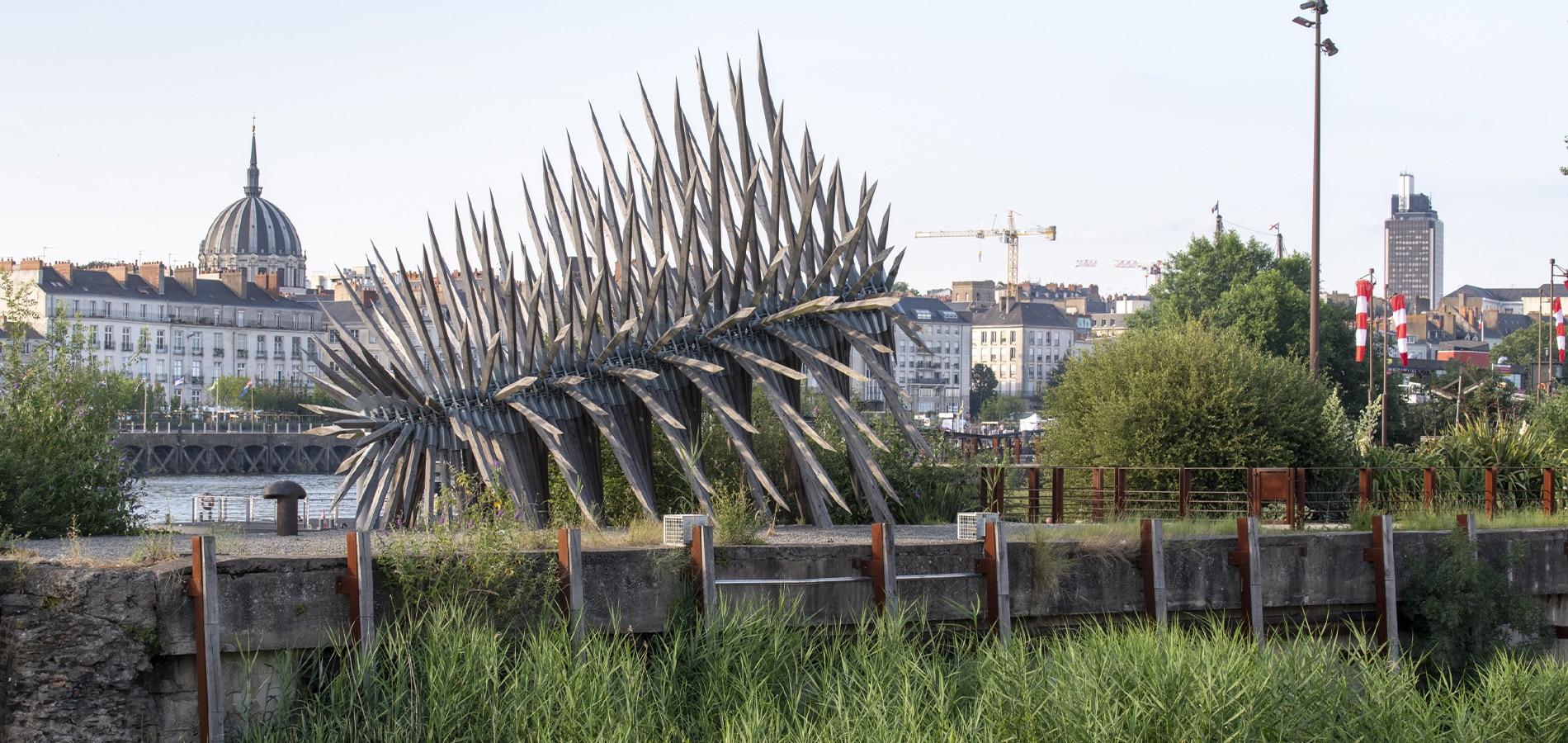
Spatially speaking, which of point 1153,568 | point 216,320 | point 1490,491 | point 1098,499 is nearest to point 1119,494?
point 1098,499

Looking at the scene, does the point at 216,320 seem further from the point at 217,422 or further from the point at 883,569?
the point at 883,569

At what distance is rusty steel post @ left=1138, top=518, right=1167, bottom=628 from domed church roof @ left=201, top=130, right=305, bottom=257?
172 meters

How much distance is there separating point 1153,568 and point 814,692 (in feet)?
15.2

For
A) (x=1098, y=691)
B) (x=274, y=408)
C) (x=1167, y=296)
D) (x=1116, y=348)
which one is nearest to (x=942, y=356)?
(x=274, y=408)

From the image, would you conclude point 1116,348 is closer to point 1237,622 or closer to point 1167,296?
point 1237,622

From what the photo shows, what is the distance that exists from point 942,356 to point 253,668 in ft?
565

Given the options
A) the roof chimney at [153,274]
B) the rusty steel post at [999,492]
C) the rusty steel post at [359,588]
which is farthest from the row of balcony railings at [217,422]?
the rusty steel post at [359,588]

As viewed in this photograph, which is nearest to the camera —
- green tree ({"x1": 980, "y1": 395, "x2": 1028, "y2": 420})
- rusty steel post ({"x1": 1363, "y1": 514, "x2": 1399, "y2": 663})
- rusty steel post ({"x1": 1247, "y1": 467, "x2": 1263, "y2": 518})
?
rusty steel post ({"x1": 1363, "y1": 514, "x2": 1399, "y2": 663})

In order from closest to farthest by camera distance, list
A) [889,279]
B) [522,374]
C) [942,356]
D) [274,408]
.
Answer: [522,374] → [889,279] → [274,408] → [942,356]

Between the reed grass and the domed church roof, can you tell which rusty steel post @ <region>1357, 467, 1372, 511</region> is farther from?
the domed church roof

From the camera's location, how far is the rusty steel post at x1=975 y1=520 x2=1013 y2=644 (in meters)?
16.8

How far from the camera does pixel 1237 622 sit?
1827 centimetres

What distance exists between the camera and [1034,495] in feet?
77.6

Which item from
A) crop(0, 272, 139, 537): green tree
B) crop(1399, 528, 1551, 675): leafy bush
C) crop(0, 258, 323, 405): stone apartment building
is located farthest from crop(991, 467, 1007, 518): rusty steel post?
crop(0, 258, 323, 405): stone apartment building
